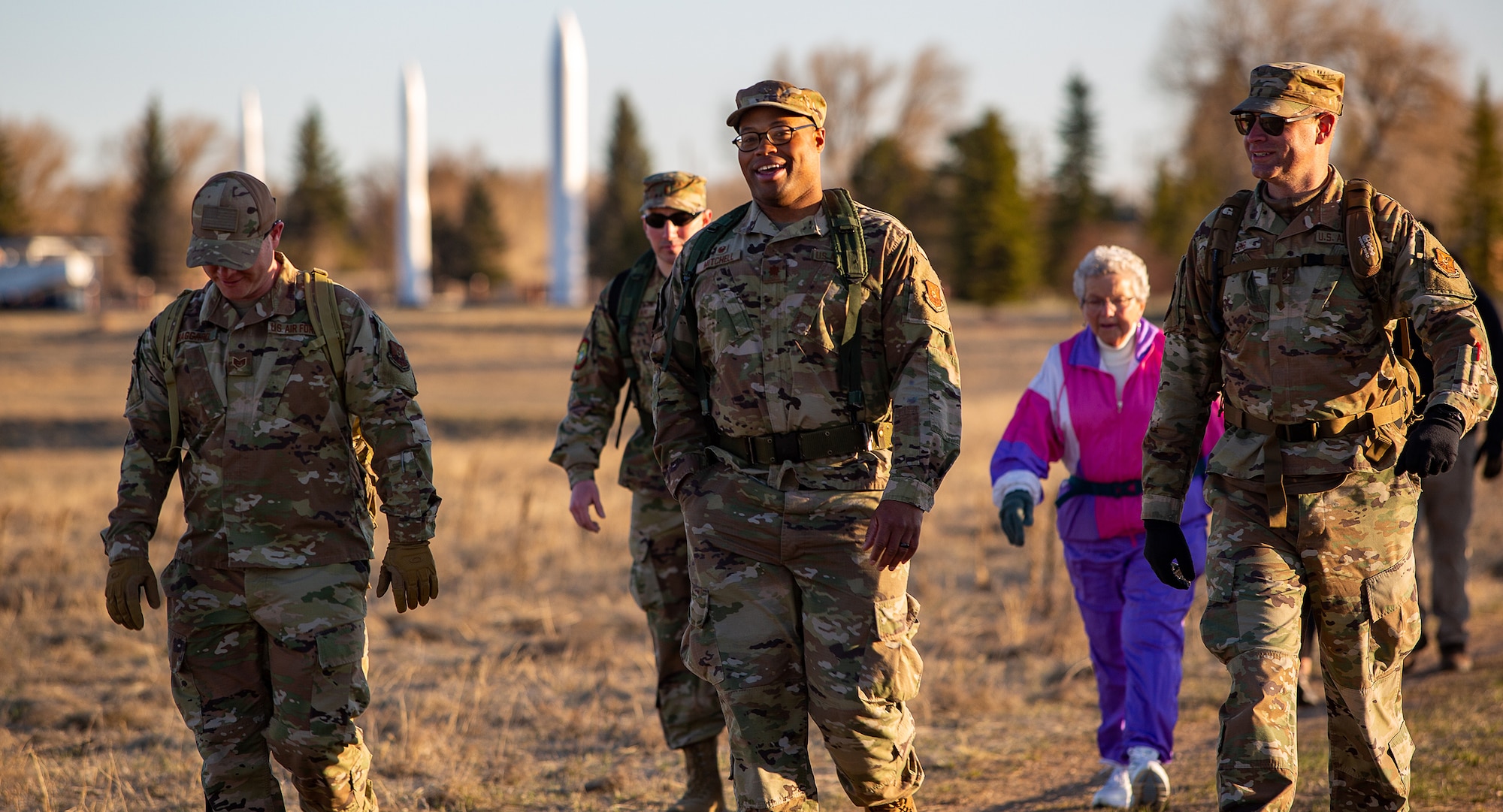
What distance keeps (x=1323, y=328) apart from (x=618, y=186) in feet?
222

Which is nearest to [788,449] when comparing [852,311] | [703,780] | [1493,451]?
[852,311]

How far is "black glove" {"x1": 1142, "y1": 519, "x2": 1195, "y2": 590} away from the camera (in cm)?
414

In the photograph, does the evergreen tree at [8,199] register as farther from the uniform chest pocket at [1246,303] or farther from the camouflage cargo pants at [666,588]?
the uniform chest pocket at [1246,303]

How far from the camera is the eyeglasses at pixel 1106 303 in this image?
199 inches

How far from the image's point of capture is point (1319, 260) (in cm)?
392

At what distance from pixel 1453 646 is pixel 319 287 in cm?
604

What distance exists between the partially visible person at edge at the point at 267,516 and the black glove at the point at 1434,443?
277cm

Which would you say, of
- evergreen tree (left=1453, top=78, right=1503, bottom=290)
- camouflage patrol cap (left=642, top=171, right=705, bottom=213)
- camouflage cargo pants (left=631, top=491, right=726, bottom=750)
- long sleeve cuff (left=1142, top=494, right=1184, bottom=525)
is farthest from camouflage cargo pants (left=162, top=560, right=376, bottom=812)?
evergreen tree (left=1453, top=78, right=1503, bottom=290)

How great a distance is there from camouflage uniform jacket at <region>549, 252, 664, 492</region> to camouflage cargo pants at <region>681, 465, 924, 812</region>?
132 cm

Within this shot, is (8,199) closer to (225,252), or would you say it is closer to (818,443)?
(225,252)

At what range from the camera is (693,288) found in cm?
415

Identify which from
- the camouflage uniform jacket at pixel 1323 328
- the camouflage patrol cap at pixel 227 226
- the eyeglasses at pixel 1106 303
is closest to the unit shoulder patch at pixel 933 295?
the camouflage uniform jacket at pixel 1323 328

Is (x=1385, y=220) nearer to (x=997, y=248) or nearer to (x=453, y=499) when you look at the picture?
(x=453, y=499)

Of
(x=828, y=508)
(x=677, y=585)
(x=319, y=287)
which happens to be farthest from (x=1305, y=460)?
(x=319, y=287)
